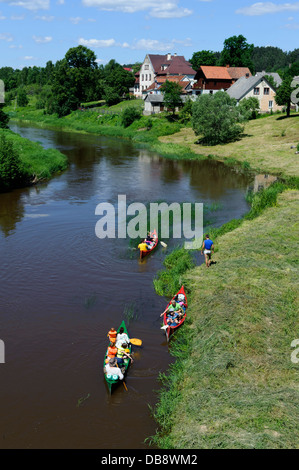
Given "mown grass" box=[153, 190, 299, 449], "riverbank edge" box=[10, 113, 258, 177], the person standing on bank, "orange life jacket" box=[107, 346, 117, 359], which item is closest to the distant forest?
"riverbank edge" box=[10, 113, 258, 177]

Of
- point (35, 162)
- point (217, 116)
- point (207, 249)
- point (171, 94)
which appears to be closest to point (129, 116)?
point (171, 94)

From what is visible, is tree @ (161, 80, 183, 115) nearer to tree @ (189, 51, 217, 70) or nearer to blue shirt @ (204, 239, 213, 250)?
tree @ (189, 51, 217, 70)

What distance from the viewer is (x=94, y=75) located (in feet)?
389

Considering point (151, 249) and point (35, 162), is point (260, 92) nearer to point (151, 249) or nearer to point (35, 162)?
point (35, 162)

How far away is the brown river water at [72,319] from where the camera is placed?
1411 centimetres

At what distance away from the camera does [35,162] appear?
50844 mm

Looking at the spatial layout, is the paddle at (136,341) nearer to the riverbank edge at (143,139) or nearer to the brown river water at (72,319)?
the brown river water at (72,319)

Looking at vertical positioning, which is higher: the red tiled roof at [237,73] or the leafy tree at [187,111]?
the red tiled roof at [237,73]

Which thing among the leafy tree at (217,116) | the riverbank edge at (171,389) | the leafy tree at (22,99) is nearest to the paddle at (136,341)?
the riverbank edge at (171,389)

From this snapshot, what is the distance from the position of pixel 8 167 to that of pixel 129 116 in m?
51.3

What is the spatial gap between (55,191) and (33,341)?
27825 mm

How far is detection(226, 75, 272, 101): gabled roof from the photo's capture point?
81.6m

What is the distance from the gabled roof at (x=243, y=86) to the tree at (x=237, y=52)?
3647 cm

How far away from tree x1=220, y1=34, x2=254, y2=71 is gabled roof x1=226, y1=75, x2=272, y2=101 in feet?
120
